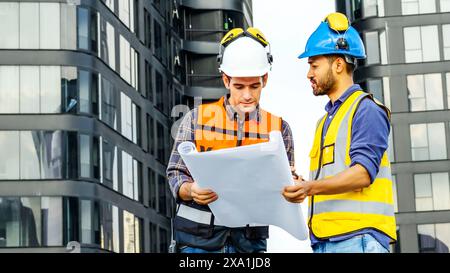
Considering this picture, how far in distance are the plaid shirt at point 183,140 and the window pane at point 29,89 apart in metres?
52.3

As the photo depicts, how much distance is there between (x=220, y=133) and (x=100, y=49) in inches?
2194

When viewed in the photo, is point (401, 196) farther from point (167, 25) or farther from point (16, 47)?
point (16, 47)

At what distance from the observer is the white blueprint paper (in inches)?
289

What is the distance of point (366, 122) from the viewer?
7.47m

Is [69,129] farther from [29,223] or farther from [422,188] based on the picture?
[422,188]

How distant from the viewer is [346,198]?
298 inches

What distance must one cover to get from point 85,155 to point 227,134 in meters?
53.1

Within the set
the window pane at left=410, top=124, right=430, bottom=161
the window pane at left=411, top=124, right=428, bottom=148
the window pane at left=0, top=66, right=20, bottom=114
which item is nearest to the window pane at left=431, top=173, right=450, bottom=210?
the window pane at left=410, top=124, right=430, bottom=161

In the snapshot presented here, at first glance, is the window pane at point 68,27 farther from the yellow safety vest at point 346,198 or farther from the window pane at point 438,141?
the yellow safety vest at point 346,198

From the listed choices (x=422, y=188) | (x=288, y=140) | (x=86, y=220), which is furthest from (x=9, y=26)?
(x=288, y=140)

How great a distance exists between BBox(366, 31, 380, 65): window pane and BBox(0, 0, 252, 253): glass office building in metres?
16.0

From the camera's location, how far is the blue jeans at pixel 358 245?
24.4ft

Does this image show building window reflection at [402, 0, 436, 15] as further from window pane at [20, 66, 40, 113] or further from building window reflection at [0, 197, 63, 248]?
building window reflection at [0, 197, 63, 248]

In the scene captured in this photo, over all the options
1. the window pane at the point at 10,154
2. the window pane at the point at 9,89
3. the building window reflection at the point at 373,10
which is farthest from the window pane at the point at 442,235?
the window pane at the point at 9,89
